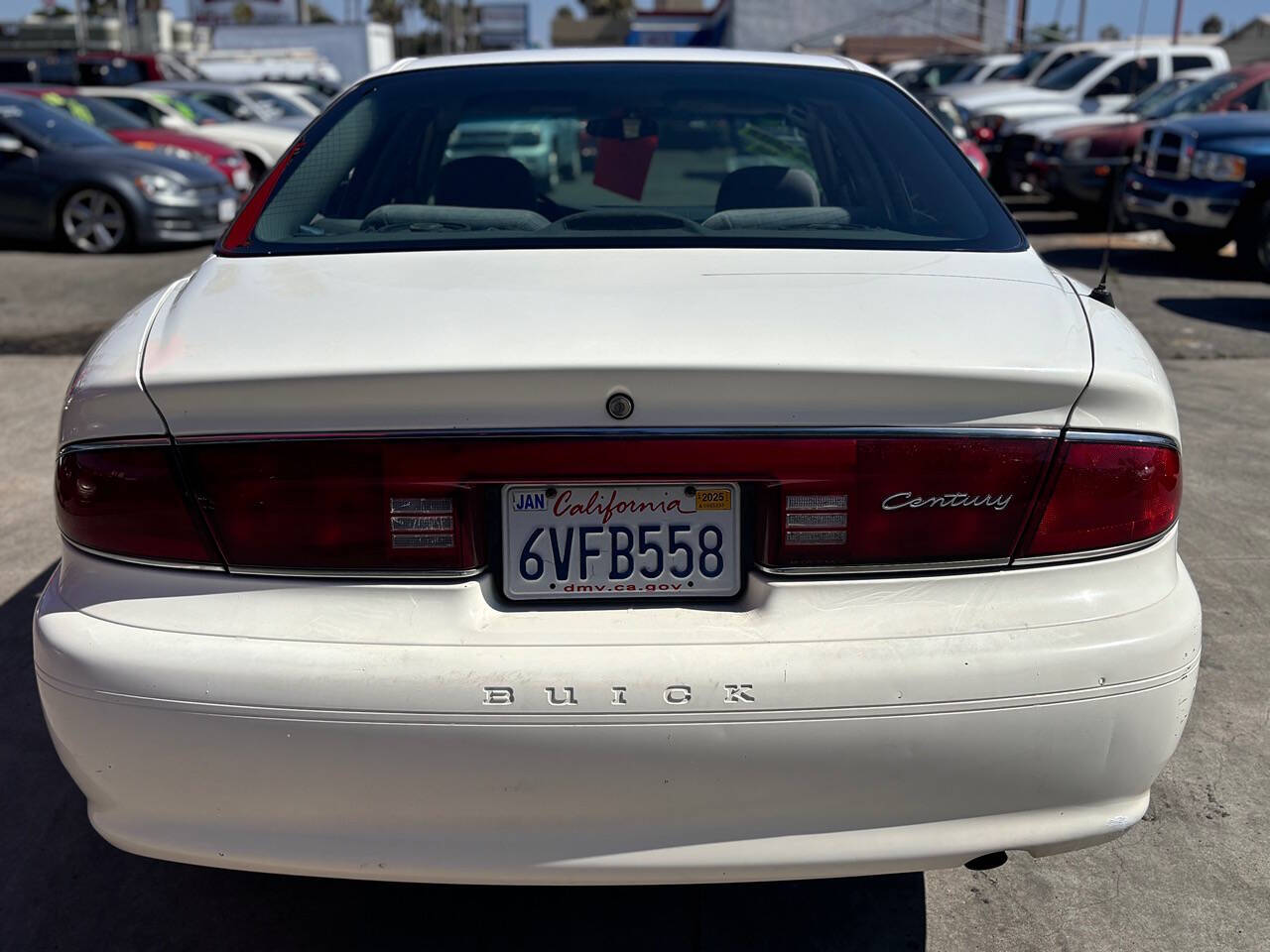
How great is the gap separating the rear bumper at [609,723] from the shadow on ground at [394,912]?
59cm

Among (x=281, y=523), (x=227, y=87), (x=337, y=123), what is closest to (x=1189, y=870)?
(x=281, y=523)

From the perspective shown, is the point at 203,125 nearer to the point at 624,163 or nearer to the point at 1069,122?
the point at 1069,122

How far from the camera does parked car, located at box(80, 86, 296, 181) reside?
55.3 feet

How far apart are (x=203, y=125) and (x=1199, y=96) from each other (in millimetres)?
12350

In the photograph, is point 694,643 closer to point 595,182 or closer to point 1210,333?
point 595,182

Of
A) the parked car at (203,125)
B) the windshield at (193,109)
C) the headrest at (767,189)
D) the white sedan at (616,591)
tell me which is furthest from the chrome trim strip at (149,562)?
the windshield at (193,109)

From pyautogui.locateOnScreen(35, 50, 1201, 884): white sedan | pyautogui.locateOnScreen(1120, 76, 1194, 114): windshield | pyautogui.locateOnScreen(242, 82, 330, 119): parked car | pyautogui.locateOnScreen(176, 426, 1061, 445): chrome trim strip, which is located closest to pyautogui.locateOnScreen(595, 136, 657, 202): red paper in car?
pyautogui.locateOnScreen(35, 50, 1201, 884): white sedan

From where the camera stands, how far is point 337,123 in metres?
3.33

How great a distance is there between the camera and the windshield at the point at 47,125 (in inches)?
495

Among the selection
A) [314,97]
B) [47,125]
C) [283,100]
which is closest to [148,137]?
[47,125]

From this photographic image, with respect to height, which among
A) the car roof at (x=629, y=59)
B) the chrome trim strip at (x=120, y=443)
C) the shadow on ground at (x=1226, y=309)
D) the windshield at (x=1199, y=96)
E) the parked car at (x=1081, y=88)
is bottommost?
the shadow on ground at (x=1226, y=309)

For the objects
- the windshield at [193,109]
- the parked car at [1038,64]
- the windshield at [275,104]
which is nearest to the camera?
the windshield at [193,109]

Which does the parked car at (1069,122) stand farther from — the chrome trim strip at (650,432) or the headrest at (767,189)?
the chrome trim strip at (650,432)

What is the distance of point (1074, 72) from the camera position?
19.8 m
